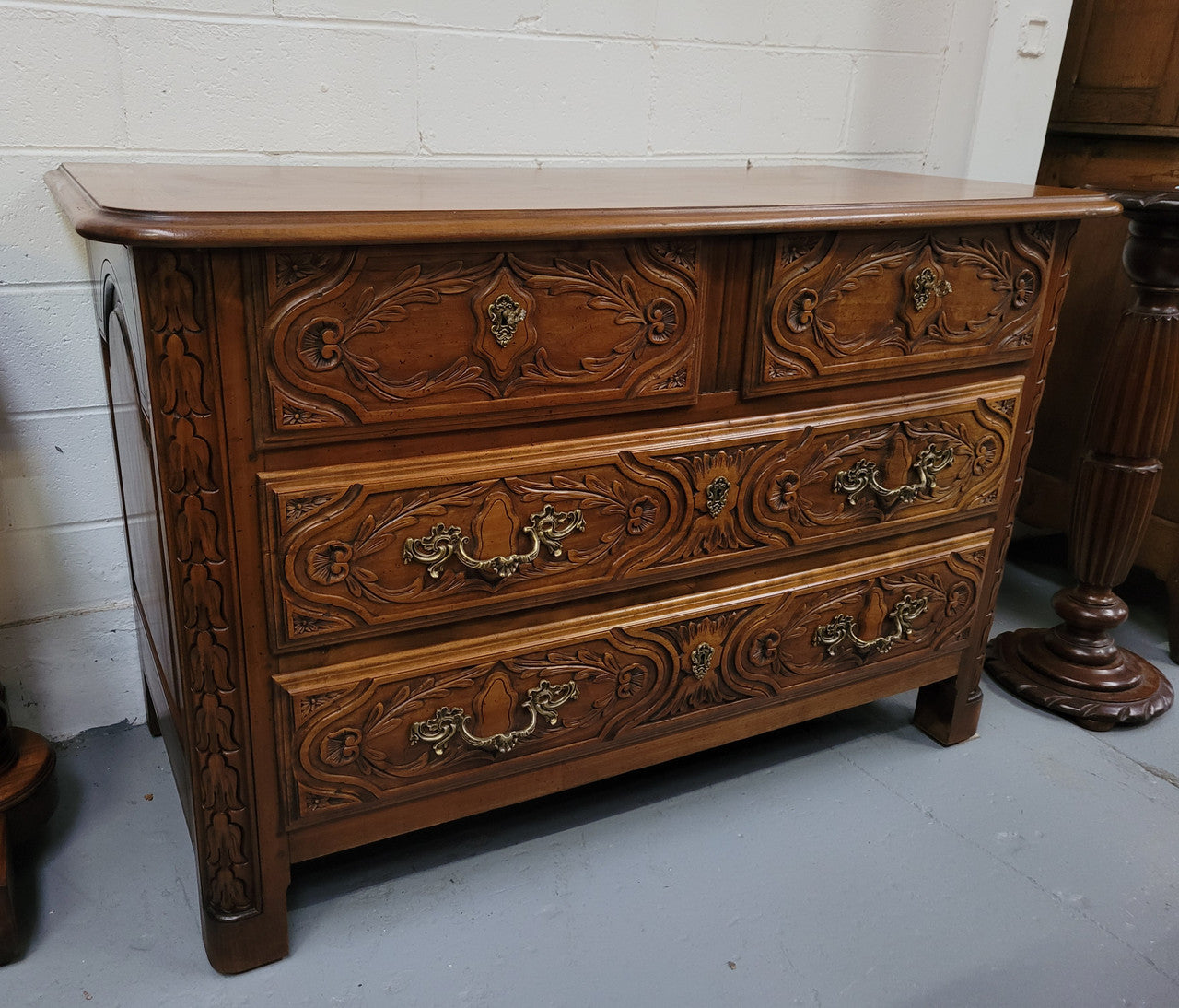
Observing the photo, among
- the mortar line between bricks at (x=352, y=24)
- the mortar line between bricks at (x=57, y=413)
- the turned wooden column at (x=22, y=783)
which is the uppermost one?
the mortar line between bricks at (x=352, y=24)

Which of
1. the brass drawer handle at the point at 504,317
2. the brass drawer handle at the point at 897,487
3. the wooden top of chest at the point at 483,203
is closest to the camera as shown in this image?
the wooden top of chest at the point at 483,203

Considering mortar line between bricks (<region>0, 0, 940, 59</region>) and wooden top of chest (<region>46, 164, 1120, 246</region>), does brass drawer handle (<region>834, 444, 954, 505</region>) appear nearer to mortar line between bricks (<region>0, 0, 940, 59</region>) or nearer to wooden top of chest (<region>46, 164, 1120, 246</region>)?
wooden top of chest (<region>46, 164, 1120, 246</region>)

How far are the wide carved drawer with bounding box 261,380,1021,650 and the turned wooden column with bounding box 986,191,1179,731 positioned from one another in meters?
0.42

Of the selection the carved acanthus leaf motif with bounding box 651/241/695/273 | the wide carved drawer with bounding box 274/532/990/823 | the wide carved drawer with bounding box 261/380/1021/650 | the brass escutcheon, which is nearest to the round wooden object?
the wide carved drawer with bounding box 274/532/990/823

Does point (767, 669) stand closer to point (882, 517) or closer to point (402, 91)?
point (882, 517)

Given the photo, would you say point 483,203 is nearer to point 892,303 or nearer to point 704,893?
point 892,303

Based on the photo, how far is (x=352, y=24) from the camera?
1.66 metres

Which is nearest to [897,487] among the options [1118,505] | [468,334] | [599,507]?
[599,507]

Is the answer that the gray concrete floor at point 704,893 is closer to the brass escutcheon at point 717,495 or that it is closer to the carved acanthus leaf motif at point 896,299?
the brass escutcheon at point 717,495

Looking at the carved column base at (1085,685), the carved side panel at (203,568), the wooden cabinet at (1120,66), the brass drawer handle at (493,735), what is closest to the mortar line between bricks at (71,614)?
the carved side panel at (203,568)

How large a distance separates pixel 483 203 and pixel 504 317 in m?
0.16

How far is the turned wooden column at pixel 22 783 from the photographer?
148 cm

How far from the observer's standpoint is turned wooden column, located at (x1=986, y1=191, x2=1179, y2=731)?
6.10ft

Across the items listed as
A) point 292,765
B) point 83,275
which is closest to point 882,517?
point 292,765
